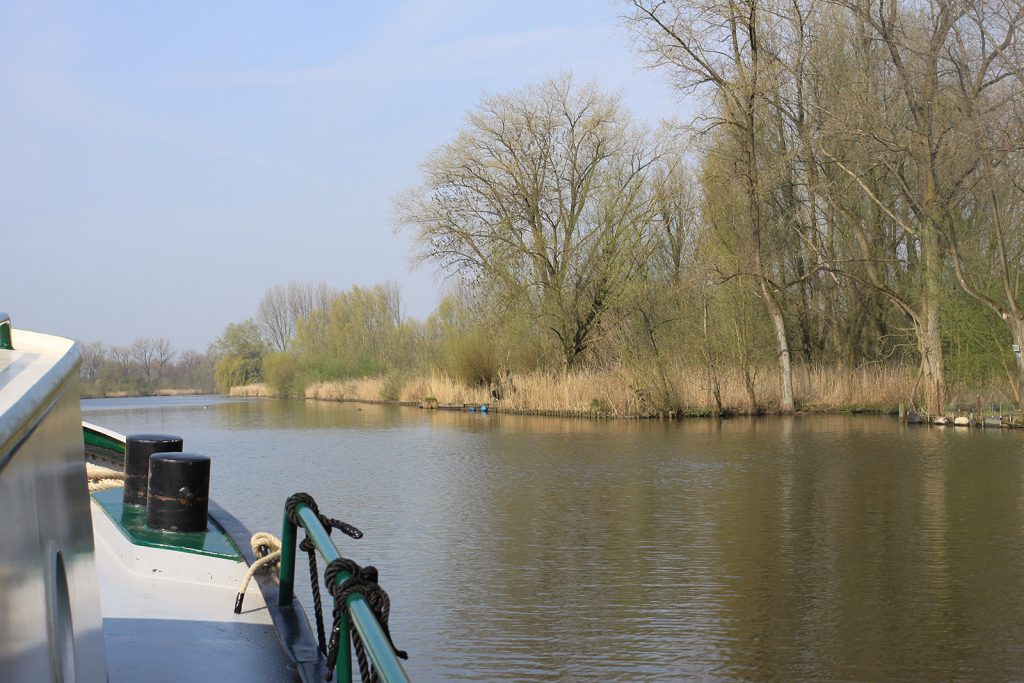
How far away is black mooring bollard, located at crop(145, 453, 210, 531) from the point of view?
632 cm

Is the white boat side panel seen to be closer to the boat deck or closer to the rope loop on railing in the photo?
the rope loop on railing

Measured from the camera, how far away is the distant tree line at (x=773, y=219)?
21.5m

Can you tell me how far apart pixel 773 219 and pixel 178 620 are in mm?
24739

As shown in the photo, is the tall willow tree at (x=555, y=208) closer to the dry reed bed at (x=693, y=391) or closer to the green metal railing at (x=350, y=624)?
the dry reed bed at (x=693, y=391)

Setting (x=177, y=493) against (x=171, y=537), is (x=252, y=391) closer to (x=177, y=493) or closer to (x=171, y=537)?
(x=177, y=493)

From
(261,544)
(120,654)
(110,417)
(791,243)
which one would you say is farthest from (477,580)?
(110,417)

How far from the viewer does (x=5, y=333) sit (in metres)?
2.39

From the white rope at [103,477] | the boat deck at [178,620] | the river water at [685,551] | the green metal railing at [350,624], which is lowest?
the river water at [685,551]

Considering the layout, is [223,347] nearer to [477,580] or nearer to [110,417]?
[110,417]

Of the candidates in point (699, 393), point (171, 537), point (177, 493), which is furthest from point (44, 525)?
point (699, 393)

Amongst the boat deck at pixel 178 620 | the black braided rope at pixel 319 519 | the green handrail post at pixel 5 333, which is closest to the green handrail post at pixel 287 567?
the boat deck at pixel 178 620

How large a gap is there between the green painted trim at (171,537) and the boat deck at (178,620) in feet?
0.13

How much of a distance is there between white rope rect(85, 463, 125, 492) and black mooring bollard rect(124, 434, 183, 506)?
1.23 metres

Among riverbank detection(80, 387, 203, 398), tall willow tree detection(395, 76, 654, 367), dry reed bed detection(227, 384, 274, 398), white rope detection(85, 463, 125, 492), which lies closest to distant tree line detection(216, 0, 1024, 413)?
tall willow tree detection(395, 76, 654, 367)
